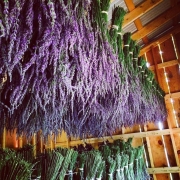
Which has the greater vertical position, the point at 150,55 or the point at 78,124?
the point at 150,55

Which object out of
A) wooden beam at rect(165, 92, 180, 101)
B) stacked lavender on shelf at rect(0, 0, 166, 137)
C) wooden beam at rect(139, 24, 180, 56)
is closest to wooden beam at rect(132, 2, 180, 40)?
wooden beam at rect(139, 24, 180, 56)

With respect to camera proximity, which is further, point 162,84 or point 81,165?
point 162,84

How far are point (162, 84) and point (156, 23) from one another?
1.42 meters

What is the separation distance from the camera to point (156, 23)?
4.12 m

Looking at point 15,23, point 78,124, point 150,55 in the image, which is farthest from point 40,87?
point 150,55

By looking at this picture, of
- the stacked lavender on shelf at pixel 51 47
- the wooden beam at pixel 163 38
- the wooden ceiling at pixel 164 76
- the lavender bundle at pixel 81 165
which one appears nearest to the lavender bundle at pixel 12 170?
the stacked lavender on shelf at pixel 51 47

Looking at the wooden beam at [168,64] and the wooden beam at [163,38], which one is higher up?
the wooden beam at [163,38]

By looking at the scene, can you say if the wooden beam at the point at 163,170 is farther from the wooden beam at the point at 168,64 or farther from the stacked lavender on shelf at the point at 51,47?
the stacked lavender on shelf at the point at 51,47

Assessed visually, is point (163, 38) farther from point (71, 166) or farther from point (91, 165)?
point (71, 166)

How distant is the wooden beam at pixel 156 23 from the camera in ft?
13.4

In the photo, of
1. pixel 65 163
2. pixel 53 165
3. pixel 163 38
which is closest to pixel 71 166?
pixel 65 163

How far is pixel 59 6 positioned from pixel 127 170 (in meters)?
2.31

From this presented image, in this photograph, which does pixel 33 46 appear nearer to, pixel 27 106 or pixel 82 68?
pixel 82 68

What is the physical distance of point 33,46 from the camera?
0.86 metres
